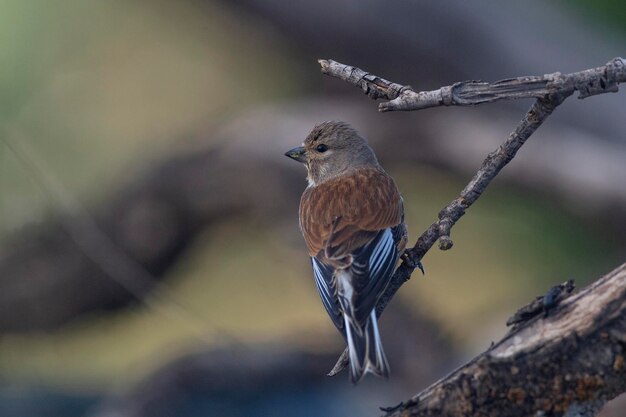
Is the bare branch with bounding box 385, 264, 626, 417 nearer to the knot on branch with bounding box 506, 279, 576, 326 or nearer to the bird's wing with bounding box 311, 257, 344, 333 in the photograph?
the knot on branch with bounding box 506, 279, 576, 326

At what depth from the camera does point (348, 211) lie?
2441mm

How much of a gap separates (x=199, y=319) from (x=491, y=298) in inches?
70.8

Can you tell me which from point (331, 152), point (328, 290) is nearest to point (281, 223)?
point (331, 152)

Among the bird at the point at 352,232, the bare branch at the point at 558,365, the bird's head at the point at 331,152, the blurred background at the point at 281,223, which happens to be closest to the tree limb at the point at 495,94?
the bird at the point at 352,232

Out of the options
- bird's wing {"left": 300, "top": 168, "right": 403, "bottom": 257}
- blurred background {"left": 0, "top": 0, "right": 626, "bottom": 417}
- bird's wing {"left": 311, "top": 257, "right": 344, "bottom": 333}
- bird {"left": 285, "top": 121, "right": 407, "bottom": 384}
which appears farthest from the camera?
blurred background {"left": 0, "top": 0, "right": 626, "bottom": 417}

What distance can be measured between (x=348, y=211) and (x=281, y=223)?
225 cm

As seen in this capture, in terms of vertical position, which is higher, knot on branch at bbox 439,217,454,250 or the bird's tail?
knot on branch at bbox 439,217,454,250

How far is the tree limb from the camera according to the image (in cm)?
155

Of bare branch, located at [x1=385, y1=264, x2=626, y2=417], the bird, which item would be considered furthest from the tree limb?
bare branch, located at [x1=385, y1=264, x2=626, y2=417]

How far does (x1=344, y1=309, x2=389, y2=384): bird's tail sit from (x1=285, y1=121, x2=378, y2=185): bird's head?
0.84m

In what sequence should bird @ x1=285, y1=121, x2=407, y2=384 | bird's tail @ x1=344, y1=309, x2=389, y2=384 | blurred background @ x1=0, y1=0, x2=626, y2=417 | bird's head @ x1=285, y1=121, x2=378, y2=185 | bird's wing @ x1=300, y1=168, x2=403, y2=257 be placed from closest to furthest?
1. bird's tail @ x1=344, y1=309, x2=389, y2=384
2. bird @ x1=285, y1=121, x2=407, y2=384
3. bird's wing @ x1=300, y1=168, x2=403, y2=257
4. bird's head @ x1=285, y1=121, x2=378, y2=185
5. blurred background @ x1=0, y1=0, x2=626, y2=417

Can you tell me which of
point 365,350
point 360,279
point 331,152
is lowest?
point 365,350

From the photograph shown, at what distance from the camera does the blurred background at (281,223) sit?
4.29 metres

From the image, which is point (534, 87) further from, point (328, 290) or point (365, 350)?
point (328, 290)
